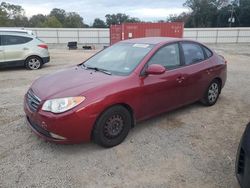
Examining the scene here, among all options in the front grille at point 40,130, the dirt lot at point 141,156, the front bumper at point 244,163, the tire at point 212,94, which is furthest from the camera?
the tire at point 212,94

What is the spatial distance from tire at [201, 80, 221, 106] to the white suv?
727 centimetres

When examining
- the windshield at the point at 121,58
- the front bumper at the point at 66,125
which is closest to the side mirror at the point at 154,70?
the windshield at the point at 121,58

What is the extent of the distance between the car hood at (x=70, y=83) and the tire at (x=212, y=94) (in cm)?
240

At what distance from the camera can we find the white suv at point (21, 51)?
399 inches

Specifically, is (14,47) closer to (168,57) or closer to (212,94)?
(168,57)

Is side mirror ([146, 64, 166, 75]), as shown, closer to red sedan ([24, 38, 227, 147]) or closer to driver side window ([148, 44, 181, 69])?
red sedan ([24, 38, 227, 147])

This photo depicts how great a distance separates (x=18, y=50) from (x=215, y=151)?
8569mm

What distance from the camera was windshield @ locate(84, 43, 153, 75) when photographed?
4438 mm

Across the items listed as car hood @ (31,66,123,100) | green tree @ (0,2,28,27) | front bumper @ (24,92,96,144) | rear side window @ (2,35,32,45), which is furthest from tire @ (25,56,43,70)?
green tree @ (0,2,28,27)

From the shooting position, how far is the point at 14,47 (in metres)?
10.2

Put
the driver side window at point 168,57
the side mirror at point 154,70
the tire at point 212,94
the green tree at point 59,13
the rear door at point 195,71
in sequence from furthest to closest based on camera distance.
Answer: the green tree at point 59,13 < the tire at point 212,94 < the rear door at point 195,71 < the driver side window at point 168,57 < the side mirror at point 154,70

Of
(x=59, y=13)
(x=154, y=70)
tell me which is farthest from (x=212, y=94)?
(x=59, y=13)

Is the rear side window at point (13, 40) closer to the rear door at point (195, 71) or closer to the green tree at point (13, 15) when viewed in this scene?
the rear door at point (195, 71)

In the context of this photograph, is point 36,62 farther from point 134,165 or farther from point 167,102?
point 134,165
